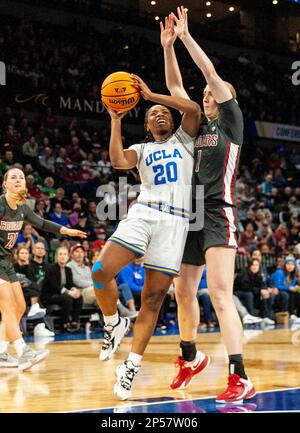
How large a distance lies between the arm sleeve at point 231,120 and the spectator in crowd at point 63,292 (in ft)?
19.6

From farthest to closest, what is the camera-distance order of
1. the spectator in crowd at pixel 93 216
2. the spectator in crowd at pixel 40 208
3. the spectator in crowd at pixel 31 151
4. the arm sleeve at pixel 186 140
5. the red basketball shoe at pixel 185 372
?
1. the spectator in crowd at pixel 31 151
2. the spectator in crowd at pixel 93 216
3. the spectator in crowd at pixel 40 208
4. the red basketball shoe at pixel 185 372
5. the arm sleeve at pixel 186 140

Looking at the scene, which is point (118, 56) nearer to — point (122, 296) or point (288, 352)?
point (122, 296)

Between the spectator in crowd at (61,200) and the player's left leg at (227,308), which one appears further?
the spectator in crowd at (61,200)

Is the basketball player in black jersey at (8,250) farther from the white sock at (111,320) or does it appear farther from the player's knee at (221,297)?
the player's knee at (221,297)

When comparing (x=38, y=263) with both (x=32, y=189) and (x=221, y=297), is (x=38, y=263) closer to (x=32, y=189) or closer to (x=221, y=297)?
(x=32, y=189)

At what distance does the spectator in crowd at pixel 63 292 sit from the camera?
1055 centimetres

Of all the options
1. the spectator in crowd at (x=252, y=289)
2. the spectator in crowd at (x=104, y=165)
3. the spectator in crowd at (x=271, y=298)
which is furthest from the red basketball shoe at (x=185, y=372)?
the spectator in crowd at (x=104, y=165)

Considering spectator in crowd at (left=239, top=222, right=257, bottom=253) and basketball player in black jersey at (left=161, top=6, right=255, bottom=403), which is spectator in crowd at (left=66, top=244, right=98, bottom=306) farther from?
basketball player in black jersey at (left=161, top=6, right=255, bottom=403)

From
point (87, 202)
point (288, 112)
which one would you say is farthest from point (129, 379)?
point (288, 112)

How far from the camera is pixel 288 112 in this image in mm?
23438

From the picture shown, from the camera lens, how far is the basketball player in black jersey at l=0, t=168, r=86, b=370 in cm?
665

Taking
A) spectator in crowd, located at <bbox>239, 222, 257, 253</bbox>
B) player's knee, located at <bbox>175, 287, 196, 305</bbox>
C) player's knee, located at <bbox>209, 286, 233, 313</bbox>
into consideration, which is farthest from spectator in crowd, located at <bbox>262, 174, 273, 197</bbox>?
player's knee, located at <bbox>209, 286, 233, 313</bbox>

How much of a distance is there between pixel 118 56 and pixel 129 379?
16394mm

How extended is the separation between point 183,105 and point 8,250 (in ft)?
9.13
